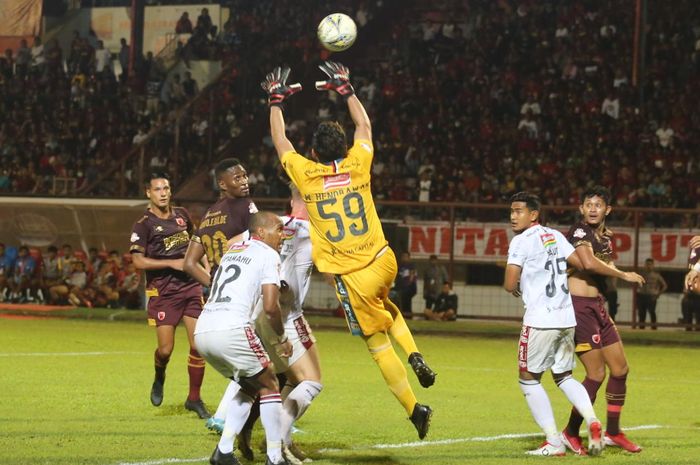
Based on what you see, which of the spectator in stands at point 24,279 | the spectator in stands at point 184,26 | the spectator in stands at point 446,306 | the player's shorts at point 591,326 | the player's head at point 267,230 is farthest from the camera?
the spectator in stands at point 184,26

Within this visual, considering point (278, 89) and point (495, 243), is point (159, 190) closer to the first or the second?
point (278, 89)

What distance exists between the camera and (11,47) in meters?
42.4

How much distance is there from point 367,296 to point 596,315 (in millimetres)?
2259

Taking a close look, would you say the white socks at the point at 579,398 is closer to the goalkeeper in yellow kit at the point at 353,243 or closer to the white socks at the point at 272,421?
the goalkeeper in yellow kit at the point at 353,243

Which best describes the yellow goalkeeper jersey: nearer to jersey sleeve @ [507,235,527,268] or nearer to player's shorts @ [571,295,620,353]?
jersey sleeve @ [507,235,527,268]

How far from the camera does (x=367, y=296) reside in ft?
29.5

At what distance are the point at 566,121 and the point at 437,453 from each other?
22.4 meters

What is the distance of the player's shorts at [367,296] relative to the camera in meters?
8.98

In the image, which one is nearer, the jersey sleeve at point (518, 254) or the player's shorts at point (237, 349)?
the player's shorts at point (237, 349)

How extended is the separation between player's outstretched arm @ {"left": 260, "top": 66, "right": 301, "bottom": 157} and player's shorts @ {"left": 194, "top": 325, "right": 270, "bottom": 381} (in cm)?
163

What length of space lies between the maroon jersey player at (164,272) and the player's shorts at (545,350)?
13.0 ft

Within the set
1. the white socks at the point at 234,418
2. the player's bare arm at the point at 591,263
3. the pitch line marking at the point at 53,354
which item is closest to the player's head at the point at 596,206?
the player's bare arm at the point at 591,263

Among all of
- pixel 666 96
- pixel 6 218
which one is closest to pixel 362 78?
pixel 666 96

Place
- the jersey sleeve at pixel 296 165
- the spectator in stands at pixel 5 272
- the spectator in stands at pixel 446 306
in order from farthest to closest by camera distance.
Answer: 1. the spectator in stands at pixel 5 272
2. the spectator in stands at pixel 446 306
3. the jersey sleeve at pixel 296 165
